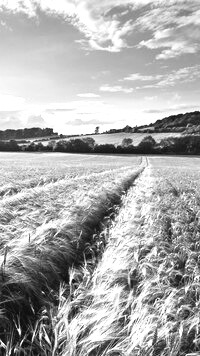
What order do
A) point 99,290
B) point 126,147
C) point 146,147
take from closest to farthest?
point 99,290, point 146,147, point 126,147

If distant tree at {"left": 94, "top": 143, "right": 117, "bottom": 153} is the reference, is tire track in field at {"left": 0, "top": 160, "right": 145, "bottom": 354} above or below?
below

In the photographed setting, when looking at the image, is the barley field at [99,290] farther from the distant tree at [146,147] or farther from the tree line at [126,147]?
the distant tree at [146,147]

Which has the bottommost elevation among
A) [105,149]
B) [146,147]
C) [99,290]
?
[99,290]

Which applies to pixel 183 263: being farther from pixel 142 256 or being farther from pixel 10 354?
pixel 10 354

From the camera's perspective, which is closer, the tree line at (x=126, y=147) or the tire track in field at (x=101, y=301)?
the tire track in field at (x=101, y=301)

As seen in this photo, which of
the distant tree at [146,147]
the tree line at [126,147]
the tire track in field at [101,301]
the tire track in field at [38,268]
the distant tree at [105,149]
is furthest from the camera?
the distant tree at [146,147]

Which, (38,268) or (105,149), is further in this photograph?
(105,149)

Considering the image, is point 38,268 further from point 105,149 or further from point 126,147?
point 126,147

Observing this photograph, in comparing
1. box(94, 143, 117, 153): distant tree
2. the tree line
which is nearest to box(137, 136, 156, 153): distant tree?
the tree line

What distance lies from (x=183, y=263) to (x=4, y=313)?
3124 millimetres

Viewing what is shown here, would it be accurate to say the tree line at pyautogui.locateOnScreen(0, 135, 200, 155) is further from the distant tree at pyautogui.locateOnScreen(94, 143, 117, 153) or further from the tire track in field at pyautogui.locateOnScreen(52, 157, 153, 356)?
the tire track in field at pyautogui.locateOnScreen(52, 157, 153, 356)

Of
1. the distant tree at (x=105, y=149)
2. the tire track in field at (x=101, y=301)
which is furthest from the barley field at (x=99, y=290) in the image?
the distant tree at (x=105, y=149)

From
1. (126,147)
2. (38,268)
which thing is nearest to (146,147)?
(126,147)

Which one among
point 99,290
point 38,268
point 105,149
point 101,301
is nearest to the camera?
point 101,301
